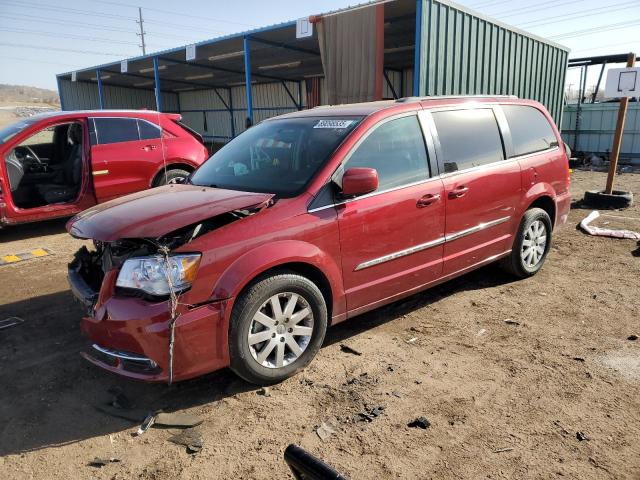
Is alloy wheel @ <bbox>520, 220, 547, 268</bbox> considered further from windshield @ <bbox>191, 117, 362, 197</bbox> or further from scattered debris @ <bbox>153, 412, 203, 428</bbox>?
scattered debris @ <bbox>153, 412, 203, 428</bbox>

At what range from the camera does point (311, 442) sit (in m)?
2.58

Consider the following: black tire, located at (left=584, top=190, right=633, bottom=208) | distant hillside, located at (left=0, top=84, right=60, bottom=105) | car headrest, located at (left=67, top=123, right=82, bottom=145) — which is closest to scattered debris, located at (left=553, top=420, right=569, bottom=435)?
black tire, located at (left=584, top=190, right=633, bottom=208)

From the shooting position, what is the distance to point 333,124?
3664 mm

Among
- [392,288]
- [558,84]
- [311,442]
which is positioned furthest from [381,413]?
[558,84]

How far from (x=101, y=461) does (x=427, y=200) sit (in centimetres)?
278

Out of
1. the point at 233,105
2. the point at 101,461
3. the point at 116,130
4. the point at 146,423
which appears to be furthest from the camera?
the point at 233,105

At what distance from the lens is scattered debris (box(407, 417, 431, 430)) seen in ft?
8.82

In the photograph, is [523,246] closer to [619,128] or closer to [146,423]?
[146,423]

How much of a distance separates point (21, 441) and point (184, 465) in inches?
38.7

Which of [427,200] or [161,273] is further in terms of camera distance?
[427,200]

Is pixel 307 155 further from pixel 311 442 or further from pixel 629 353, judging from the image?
pixel 629 353

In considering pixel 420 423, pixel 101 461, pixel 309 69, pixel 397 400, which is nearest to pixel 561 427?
pixel 420 423

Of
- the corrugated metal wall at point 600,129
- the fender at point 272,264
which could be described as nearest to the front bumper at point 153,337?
the fender at point 272,264

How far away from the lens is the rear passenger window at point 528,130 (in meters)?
4.68
